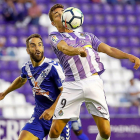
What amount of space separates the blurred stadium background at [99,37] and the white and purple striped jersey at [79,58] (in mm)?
3781

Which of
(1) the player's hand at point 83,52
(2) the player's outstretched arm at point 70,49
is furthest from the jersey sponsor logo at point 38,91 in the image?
(1) the player's hand at point 83,52

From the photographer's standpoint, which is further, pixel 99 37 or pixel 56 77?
pixel 99 37

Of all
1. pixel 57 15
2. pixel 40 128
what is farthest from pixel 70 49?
pixel 40 128

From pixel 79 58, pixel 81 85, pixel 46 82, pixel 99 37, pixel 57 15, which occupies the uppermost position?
pixel 57 15

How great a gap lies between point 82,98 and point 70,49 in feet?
2.50

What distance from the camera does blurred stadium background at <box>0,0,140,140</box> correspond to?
10219 mm

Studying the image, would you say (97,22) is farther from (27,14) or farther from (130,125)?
(130,125)

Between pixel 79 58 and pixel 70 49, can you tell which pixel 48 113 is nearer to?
pixel 79 58

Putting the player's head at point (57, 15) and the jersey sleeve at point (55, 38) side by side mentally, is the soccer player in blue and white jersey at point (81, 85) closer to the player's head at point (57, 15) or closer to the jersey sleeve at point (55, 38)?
the jersey sleeve at point (55, 38)

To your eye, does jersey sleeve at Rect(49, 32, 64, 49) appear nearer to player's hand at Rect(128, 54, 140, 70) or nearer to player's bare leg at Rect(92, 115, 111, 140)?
player's hand at Rect(128, 54, 140, 70)

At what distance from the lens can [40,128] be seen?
18.1ft

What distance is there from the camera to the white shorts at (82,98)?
4.91 metres

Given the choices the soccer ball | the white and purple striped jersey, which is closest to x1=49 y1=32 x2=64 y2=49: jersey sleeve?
the white and purple striped jersey

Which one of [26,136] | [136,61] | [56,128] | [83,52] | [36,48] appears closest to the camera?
[83,52]
